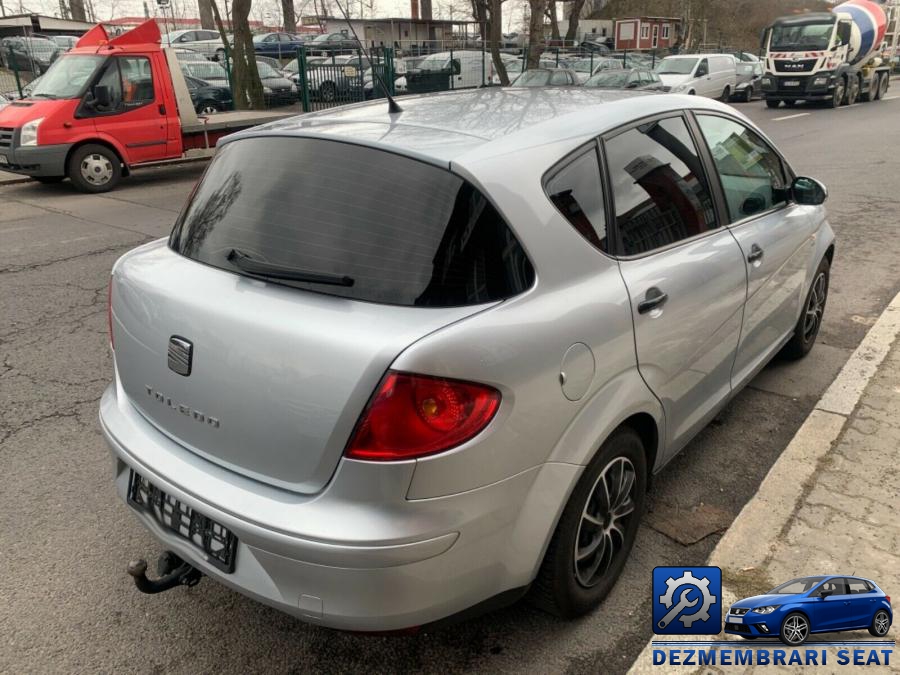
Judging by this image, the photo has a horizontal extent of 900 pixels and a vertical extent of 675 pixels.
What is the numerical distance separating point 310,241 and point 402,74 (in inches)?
860

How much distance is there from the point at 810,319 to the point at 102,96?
10.2 m

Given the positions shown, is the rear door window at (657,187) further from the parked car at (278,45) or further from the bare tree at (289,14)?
the bare tree at (289,14)

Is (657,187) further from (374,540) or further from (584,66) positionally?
(584,66)

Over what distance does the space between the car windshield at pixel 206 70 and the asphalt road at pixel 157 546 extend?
1493 centimetres

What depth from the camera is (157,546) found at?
297 cm

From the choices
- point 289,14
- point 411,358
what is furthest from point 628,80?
point 289,14

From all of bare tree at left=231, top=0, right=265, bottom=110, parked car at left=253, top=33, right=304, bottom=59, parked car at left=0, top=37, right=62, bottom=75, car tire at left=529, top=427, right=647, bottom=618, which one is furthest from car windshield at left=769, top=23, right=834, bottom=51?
car tire at left=529, top=427, right=647, bottom=618

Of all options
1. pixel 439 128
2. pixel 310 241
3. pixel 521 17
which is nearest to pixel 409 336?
Answer: pixel 310 241

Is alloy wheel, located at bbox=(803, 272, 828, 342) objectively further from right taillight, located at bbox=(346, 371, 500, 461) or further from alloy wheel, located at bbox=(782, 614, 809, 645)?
right taillight, located at bbox=(346, 371, 500, 461)

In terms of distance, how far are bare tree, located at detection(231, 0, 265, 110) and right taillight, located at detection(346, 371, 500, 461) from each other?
17.8 m

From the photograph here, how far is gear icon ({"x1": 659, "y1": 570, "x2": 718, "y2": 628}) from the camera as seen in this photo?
255 centimetres

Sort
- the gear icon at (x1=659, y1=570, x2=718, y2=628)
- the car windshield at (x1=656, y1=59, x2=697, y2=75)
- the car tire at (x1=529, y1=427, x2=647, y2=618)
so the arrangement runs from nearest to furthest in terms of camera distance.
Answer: the car tire at (x1=529, y1=427, x2=647, y2=618) < the gear icon at (x1=659, y1=570, x2=718, y2=628) < the car windshield at (x1=656, y1=59, x2=697, y2=75)

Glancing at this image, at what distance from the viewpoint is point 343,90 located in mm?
18438

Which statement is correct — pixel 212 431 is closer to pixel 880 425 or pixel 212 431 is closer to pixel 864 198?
pixel 880 425
